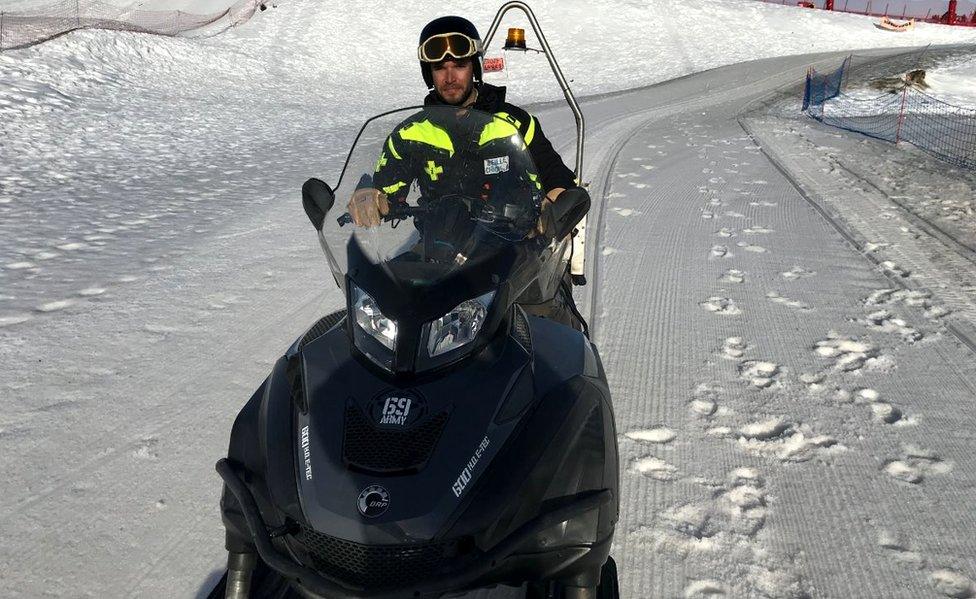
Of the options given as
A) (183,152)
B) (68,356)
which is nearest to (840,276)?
(68,356)

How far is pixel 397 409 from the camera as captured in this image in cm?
185

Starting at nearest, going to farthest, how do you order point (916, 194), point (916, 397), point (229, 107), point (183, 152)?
point (916, 397)
point (916, 194)
point (183, 152)
point (229, 107)

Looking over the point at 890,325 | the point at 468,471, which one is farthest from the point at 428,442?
the point at 890,325

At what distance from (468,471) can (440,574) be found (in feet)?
0.75

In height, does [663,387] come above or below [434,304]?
below

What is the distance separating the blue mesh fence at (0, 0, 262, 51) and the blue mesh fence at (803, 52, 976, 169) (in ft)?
50.8

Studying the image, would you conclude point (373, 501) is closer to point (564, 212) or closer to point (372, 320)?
point (372, 320)

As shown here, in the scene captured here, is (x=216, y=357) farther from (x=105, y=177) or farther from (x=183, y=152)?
(x=183, y=152)

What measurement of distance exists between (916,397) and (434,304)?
2.76 m

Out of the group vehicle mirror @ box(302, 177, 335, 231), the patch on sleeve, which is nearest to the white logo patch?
vehicle mirror @ box(302, 177, 335, 231)

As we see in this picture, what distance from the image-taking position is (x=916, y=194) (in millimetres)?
7988

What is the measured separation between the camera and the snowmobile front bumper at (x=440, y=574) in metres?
1.67

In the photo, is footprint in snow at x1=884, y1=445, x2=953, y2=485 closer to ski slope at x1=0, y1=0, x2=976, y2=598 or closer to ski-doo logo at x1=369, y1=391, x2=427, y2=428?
ski slope at x1=0, y1=0, x2=976, y2=598

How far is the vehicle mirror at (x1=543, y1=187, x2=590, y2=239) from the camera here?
8.05 feet
